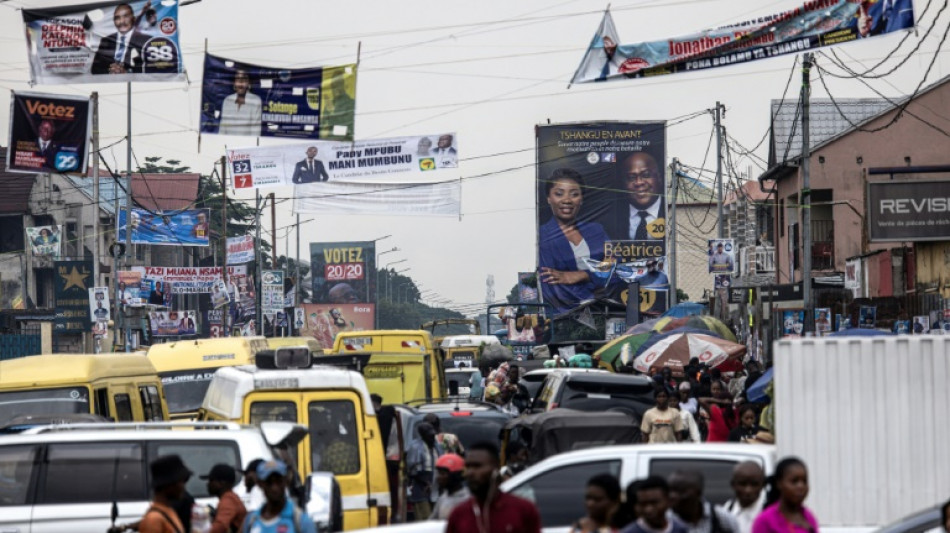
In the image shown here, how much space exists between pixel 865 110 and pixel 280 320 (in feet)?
98.6

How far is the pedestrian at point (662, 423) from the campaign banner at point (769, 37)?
431 cm

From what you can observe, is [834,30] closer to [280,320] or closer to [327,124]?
[327,124]

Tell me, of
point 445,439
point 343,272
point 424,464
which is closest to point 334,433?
point 424,464

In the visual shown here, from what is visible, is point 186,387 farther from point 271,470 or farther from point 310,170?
point 310,170

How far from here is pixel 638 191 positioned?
77.5m

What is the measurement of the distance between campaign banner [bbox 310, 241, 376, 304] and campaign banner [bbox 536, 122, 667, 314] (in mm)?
55307

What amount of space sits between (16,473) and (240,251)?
57949mm

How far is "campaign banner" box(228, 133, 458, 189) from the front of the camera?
114 ft

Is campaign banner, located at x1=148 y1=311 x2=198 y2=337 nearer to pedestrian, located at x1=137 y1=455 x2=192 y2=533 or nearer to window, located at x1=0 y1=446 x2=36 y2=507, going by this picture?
window, located at x1=0 y1=446 x2=36 y2=507

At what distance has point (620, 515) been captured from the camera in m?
7.74

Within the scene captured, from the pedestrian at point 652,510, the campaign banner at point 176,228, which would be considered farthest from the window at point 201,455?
the campaign banner at point 176,228

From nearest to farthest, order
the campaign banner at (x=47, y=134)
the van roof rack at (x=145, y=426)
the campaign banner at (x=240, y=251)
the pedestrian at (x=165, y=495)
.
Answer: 1. the pedestrian at (x=165, y=495)
2. the van roof rack at (x=145, y=426)
3. the campaign banner at (x=47, y=134)
4. the campaign banner at (x=240, y=251)

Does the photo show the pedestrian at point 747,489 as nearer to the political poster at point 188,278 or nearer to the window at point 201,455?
the window at point 201,455

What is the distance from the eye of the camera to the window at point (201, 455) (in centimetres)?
1077
